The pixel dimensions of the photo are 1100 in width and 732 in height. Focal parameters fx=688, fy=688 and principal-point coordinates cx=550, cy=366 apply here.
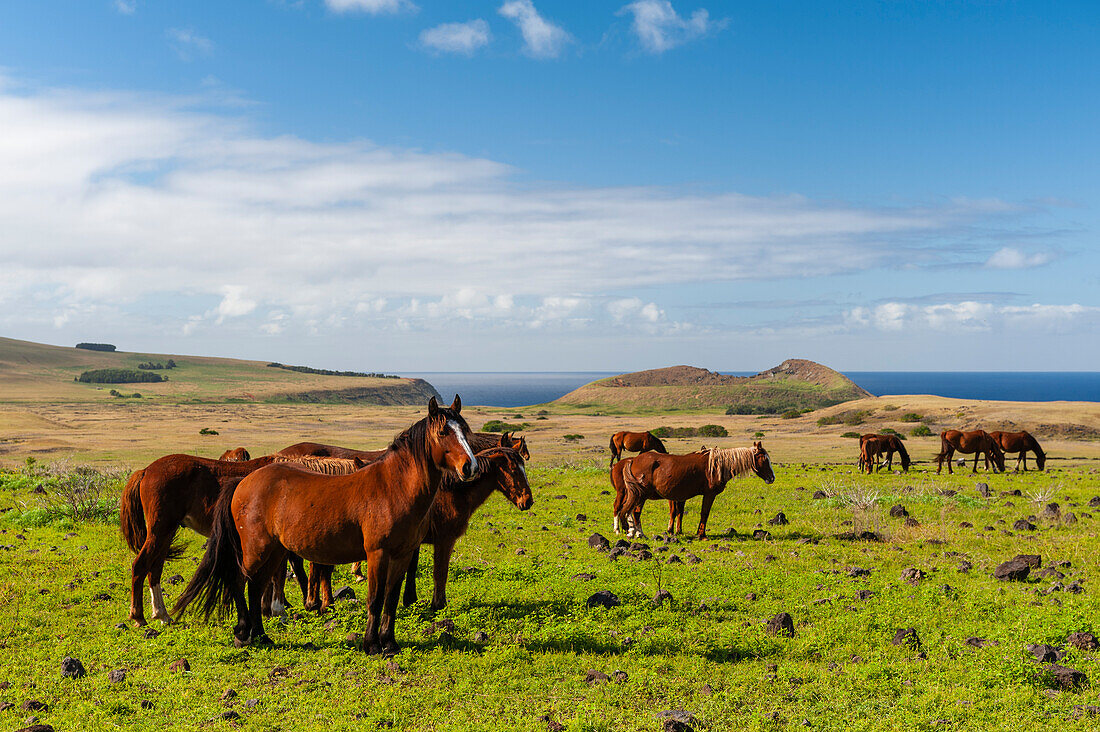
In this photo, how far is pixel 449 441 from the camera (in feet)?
25.1

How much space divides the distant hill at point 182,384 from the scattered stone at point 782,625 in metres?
122

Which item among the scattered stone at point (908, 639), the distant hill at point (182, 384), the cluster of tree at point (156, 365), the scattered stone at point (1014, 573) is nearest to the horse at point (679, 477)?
the scattered stone at point (1014, 573)

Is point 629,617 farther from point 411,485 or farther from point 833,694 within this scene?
point 411,485

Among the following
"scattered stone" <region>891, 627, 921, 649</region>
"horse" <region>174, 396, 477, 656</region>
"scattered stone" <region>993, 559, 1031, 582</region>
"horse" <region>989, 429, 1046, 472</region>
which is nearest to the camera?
"horse" <region>174, 396, 477, 656</region>

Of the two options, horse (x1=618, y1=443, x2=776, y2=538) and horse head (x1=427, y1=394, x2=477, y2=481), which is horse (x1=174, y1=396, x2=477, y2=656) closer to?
horse head (x1=427, y1=394, x2=477, y2=481)

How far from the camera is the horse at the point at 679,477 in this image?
15.1 metres

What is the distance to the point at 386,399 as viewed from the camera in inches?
6132

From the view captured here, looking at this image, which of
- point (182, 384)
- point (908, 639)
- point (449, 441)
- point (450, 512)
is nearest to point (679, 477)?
point (450, 512)

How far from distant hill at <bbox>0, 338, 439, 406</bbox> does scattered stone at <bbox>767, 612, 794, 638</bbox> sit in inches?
4790

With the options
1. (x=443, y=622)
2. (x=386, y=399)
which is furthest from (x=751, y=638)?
(x=386, y=399)

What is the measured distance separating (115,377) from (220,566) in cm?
17007

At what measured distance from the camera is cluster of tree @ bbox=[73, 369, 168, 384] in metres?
149

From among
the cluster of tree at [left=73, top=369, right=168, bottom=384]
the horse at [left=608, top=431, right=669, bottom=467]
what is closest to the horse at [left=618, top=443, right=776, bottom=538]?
the horse at [left=608, top=431, right=669, bottom=467]

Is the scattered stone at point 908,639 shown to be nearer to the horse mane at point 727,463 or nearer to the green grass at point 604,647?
the green grass at point 604,647
